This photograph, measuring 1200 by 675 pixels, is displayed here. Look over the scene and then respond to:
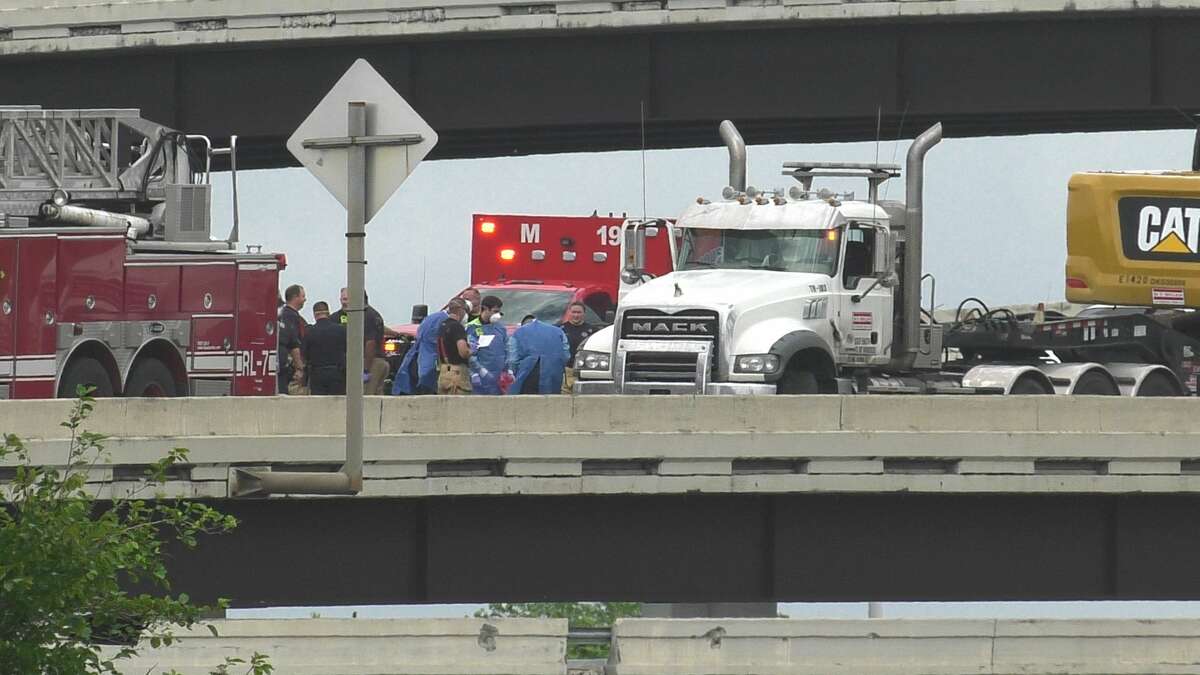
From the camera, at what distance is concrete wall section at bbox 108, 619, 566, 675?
19125 mm

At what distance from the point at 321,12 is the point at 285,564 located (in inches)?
757

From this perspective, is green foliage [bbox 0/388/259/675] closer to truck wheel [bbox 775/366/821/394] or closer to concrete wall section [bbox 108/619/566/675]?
concrete wall section [bbox 108/619/566/675]

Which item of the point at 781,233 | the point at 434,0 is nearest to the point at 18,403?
the point at 781,233

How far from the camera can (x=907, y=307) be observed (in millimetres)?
27891

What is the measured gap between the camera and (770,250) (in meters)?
26.9

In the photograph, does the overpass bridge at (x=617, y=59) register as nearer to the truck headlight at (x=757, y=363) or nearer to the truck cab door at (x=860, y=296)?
the truck cab door at (x=860, y=296)

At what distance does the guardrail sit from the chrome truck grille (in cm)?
369

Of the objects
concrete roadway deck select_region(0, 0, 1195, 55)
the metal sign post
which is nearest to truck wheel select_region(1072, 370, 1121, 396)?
concrete roadway deck select_region(0, 0, 1195, 55)

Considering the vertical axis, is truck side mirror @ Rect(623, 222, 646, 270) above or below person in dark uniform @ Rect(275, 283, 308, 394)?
above

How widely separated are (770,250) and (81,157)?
8050 mm

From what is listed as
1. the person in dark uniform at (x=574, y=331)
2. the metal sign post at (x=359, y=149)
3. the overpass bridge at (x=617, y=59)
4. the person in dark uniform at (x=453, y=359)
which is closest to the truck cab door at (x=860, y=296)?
the person in dark uniform at (x=574, y=331)

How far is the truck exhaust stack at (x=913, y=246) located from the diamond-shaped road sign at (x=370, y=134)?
14.5m

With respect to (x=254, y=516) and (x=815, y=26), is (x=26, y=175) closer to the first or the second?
(x=254, y=516)

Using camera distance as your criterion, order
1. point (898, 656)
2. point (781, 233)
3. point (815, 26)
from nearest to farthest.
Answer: point (898, 656), point (781, 233), point (815, 26)
